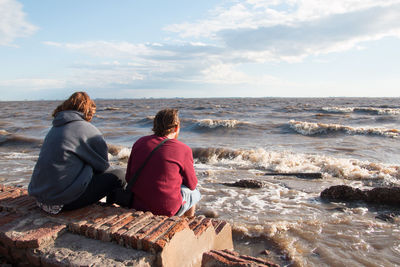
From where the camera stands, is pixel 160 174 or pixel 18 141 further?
pixel 18 141

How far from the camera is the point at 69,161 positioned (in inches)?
105

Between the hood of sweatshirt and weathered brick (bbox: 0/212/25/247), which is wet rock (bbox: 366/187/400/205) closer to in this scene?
the hood of sweatshirt

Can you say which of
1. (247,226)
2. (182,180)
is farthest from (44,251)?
(247,226)

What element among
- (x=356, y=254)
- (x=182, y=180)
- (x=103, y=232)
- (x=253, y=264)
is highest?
(x=182, y=180)

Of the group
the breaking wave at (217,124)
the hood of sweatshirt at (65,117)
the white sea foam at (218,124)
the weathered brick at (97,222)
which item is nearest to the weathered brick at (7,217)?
the weathered brick at (97,222)

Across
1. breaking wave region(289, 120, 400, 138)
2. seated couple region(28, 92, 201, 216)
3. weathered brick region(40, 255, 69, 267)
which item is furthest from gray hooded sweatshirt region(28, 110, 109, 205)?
breaking wave region(289, 120, 400, 138)

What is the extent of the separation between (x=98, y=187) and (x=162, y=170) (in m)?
0.71

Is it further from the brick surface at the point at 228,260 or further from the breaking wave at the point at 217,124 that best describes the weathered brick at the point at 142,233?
the breaking wave at the point at 217,124

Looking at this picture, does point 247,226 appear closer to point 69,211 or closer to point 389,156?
point 69,211

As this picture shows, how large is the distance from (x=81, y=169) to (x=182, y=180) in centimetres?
101

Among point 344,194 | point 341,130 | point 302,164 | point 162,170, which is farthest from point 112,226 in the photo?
point 341,130

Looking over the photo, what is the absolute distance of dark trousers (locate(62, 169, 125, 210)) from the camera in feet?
9.34

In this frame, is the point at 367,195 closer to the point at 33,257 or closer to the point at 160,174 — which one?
the point at 160,174

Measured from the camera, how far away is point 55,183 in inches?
105
